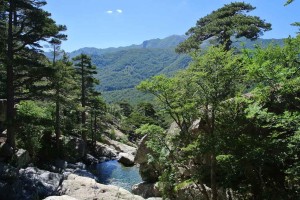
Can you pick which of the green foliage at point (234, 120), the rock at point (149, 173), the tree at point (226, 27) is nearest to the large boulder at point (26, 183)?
the green foliage at point (234, 120)

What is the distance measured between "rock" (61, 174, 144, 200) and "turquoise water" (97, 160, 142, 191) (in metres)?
13.0

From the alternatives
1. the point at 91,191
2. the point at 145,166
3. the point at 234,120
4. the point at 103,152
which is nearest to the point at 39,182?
the point at 91,191

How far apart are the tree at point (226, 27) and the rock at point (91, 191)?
48.9 feet

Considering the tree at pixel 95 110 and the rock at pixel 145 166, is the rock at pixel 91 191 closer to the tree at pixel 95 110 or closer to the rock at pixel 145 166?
the rock at pixel 145 166

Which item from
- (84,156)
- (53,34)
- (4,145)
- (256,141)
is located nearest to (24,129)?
(4,145)

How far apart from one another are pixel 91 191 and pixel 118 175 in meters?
21.7

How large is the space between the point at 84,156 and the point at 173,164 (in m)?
27.2

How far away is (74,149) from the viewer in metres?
38.2

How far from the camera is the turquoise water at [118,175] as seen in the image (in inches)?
1227

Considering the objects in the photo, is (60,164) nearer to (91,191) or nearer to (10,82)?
(10,82)

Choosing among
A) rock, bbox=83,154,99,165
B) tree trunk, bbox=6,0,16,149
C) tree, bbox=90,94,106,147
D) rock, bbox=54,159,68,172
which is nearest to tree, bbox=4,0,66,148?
tree trunk, bbox=6,0,16,149

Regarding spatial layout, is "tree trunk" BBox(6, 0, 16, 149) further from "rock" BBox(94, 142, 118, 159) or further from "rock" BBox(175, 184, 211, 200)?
"rock" BBox(94, 142, 118, 159)

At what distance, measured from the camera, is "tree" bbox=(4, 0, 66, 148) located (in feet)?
76.7

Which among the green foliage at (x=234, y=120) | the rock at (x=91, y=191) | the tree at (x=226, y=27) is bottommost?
the rock at (x=91, y=191)
